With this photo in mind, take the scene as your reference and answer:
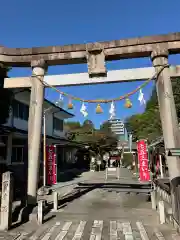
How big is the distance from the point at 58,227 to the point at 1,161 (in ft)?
36.0

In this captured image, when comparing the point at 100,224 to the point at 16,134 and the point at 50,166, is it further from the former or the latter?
the point at 16,134

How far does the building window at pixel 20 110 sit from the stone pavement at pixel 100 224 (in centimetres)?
1117

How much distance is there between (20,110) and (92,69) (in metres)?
12.5

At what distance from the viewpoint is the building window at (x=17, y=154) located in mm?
19672

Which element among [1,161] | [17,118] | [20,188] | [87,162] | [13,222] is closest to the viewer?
[13,222]

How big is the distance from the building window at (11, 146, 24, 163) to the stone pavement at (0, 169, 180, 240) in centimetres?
956

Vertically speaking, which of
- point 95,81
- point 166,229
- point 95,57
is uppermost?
point 95,57

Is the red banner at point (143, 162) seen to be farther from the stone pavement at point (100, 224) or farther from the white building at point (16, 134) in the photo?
the white building at point (16, 134)

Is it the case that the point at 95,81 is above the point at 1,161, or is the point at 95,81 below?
above

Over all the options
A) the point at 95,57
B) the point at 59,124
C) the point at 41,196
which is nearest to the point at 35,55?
the point at 95,57

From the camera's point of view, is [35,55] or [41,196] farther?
[41,196]

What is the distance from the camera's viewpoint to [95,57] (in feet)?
34.8

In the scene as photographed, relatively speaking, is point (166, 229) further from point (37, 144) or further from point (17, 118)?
point (17, 118)

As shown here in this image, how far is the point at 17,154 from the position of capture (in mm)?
20250
